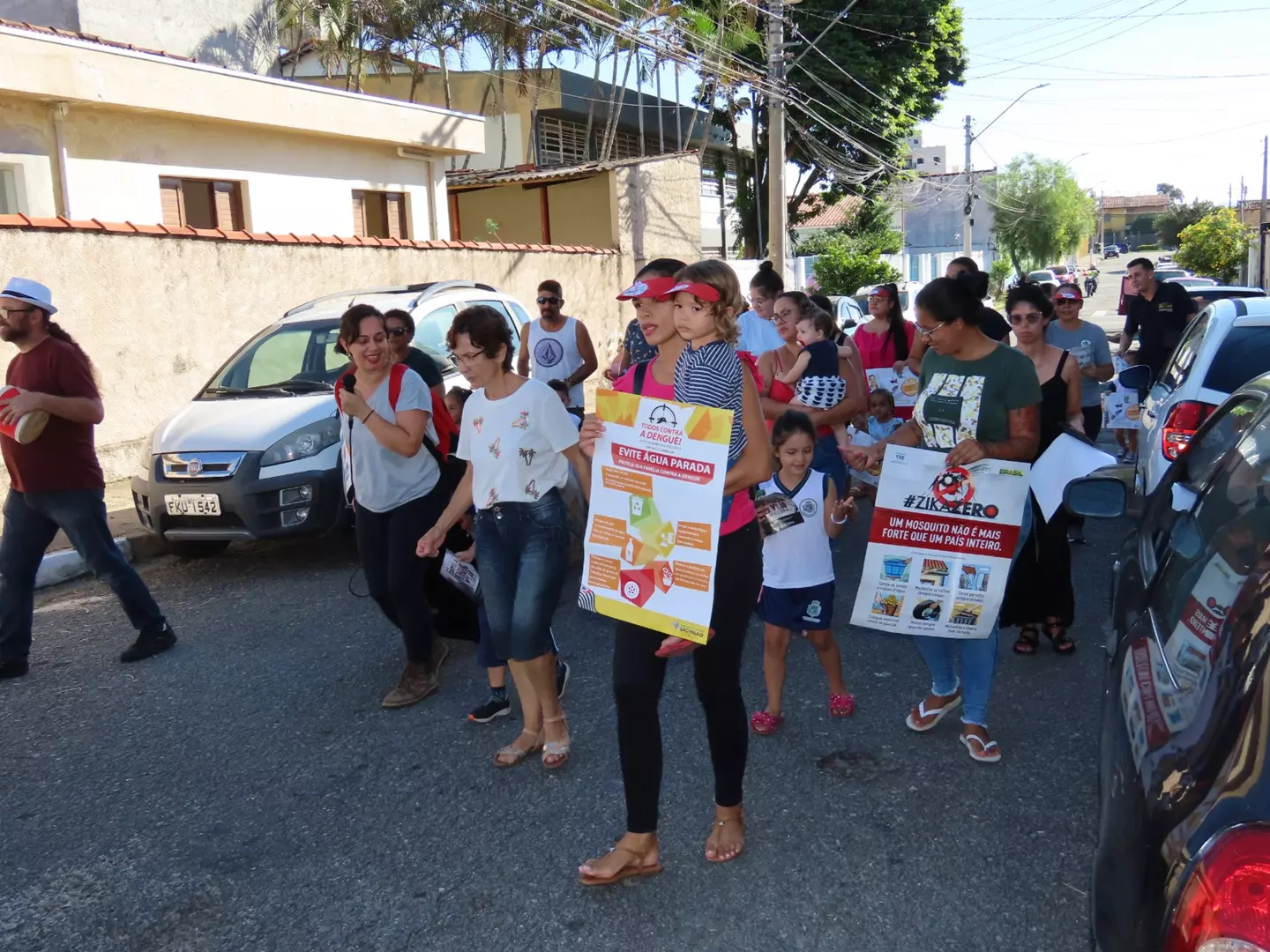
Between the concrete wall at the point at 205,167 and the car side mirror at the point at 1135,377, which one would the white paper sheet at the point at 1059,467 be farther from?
the concrete wall at the point at 205,167

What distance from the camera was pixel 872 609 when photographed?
13.6ft

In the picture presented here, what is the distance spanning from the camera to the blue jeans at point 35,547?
549cm

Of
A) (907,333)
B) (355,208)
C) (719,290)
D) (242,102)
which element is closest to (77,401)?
(719,290)

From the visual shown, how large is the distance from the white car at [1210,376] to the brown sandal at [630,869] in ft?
10.2

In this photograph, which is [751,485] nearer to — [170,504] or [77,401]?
[77,401]

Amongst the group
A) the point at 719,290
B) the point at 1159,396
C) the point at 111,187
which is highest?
the point at 111,187

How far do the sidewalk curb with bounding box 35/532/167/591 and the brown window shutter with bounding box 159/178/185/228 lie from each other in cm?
762

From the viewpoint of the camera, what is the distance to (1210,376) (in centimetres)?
541

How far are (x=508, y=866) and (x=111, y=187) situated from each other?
41.7 ft

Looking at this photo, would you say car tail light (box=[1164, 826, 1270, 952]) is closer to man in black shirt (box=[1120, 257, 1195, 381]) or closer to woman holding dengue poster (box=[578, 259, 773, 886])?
woman holding dengue poster (box=[578, 259, 773, 886])

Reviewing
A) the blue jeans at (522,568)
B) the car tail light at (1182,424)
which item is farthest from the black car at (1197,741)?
the car tail light at (1182,424)

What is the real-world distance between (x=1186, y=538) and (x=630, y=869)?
184 centimetres

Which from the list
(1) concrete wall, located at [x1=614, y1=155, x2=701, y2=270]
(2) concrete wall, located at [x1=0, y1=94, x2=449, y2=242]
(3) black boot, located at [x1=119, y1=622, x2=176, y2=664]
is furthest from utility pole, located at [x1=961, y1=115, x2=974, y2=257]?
(3) black boot, located at [x1=119, y1=622, x2=176, y2=664]

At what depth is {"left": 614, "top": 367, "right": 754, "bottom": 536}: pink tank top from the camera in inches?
125
